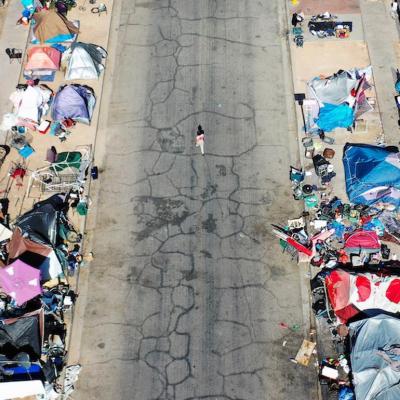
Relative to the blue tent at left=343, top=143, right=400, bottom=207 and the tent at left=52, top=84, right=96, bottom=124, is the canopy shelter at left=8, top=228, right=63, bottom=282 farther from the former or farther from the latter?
the blue tent at left=343, top=143, right=400, bottom=207

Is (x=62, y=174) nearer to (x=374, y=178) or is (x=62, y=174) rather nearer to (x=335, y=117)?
(x=335, y=117)

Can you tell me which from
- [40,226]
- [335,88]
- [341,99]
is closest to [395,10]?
[335,88]

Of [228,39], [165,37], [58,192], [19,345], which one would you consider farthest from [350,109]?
[19,345]

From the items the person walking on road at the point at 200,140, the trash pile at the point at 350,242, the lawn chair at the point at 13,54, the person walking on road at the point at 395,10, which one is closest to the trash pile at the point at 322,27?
the person walking on road at the point at 395,10

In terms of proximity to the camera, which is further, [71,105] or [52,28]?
[52,28]

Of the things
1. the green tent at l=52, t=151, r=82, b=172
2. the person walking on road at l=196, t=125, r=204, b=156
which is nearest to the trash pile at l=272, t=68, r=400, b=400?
Answer: the person walking on road at l=196, t=125, r=204, b=156

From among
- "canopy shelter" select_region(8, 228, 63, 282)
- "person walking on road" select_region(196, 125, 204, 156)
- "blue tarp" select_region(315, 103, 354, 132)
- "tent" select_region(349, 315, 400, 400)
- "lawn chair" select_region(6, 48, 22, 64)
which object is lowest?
"tent" select_region(349, 315, 400, 400)
